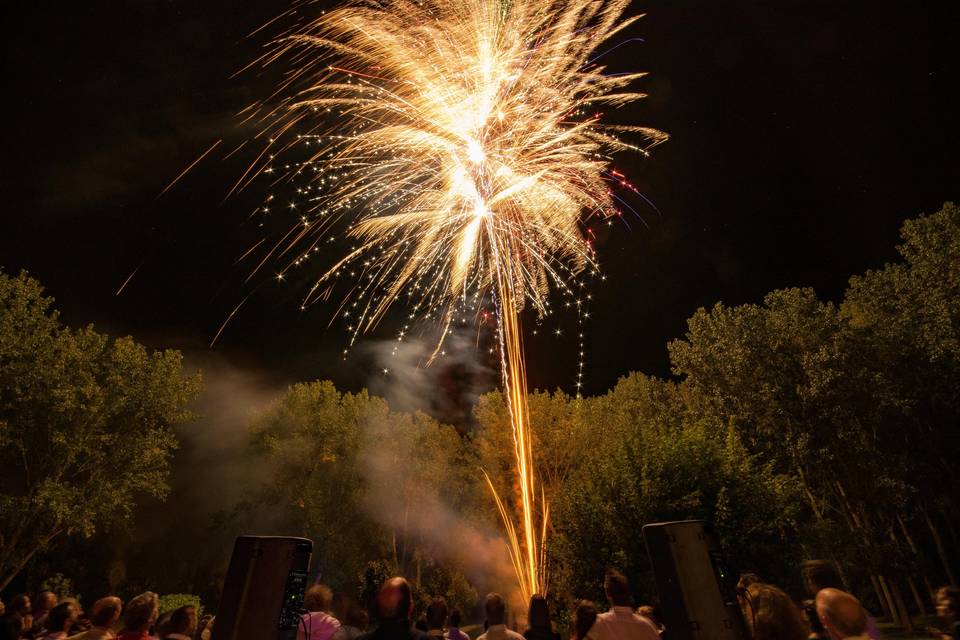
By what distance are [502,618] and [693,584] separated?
2598 millimetres

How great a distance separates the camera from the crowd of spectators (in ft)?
10.3

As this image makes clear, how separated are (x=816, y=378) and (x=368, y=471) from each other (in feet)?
75.7

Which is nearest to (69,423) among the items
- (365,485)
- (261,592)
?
(365,485)

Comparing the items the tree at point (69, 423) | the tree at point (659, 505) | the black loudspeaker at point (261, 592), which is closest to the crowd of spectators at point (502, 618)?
the black loudspeaker at point (261, 592)

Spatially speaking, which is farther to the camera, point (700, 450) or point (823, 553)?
point (823, 553)

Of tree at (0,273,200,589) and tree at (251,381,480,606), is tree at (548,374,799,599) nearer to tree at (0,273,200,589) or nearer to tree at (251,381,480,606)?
tree at (251,381,480,606)

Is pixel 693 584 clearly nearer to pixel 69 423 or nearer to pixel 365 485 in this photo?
pixel 69 423

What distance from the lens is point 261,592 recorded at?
12.6 ft

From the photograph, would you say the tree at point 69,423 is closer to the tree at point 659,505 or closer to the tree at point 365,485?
the tree at point 365,485

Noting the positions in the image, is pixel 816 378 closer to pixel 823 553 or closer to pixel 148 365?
pixel 823 553

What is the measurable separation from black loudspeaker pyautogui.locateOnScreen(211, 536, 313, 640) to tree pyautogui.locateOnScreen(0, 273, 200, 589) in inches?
732

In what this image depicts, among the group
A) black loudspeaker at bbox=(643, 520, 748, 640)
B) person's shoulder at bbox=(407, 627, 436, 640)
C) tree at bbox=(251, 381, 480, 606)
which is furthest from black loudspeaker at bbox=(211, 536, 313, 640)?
tree at bbox=(251, 381, 480, 606)

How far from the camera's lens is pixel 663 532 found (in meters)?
3.71

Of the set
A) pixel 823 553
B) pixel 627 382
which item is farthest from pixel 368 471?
pixel 823 553
